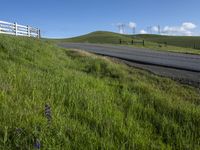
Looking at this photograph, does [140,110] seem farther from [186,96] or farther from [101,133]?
[186,96]

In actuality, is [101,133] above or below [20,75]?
below

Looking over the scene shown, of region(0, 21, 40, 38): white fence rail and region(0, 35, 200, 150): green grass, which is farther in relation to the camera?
region(0, 21, 40, 38): white fence rail

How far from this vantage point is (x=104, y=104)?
24.2ft

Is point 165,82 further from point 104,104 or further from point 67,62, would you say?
point 104,104

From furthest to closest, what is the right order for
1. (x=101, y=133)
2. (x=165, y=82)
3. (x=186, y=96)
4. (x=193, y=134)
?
1. (x=165, y=82)
2. (x=186, y=96)
3. (x=193, y=134)
4. (x=101, y=133)

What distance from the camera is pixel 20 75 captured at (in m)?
8.54

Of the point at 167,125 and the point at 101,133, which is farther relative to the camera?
the point at 167,125

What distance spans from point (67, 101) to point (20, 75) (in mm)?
1935

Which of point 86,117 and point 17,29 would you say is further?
point 17,29

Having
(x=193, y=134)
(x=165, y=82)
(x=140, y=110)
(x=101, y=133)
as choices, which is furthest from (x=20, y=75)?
(x=165, y=82)

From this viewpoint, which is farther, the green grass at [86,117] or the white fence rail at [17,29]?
the white fence rail at [17,29]

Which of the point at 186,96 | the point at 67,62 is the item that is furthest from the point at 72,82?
the point at 67,62

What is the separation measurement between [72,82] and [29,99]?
2678 mm

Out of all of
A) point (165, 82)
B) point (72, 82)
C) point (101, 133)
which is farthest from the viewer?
point (165, 82)
